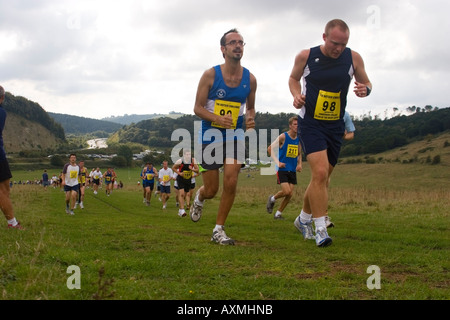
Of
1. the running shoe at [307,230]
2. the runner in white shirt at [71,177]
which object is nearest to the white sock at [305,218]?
the running shoe at [307,230]

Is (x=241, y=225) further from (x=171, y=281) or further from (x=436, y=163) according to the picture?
(x=436, y=163)

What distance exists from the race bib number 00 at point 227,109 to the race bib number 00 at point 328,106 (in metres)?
1.22

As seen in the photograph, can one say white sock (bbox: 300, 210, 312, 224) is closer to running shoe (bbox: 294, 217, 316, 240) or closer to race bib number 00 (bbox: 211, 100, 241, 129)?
running shoe (bbox: 294, 217, 316, 240)

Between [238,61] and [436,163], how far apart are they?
7962 centimetres

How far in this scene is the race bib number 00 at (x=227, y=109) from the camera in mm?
6613

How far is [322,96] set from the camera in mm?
6219

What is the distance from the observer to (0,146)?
A: 7590mm

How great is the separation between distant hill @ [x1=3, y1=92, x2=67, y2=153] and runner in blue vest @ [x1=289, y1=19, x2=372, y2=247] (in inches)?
7158

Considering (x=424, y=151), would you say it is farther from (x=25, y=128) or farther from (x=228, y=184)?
(x=25, y=128)

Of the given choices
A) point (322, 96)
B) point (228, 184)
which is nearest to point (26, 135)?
point (228, 184)

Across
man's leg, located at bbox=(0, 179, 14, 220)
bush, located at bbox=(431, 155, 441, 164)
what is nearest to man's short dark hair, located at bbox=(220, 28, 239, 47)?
man's leg, located at bbox=(0, 179, 14, 220)

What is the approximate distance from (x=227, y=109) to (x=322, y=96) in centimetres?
145

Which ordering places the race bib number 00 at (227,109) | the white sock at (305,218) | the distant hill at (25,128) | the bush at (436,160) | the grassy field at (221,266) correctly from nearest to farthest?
the grassy field at (221,266) → the race bib number 00 at (227,109) → the white sock at (305,218) → the bush at (436,160) → the distant hill at (25,128)

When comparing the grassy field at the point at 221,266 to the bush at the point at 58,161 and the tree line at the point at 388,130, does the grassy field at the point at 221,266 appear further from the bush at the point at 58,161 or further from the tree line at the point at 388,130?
the bush at the point at 58,161
